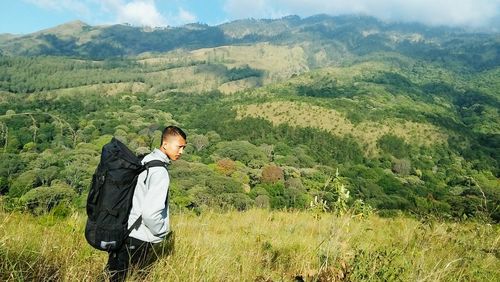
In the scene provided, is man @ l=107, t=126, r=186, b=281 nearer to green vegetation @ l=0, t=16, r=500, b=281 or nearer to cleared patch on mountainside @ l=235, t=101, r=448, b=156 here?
green vegetation @ l=0, t=16, r=500, b=281

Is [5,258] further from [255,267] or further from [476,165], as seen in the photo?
[476,165]

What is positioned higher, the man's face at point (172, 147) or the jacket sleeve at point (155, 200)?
the man's face at point (172, 147)

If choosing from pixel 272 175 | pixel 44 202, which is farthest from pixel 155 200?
pixel 272 175

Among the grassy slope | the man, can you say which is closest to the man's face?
the man

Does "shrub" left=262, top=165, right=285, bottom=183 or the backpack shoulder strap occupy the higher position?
Result: the backpack shoulder strap

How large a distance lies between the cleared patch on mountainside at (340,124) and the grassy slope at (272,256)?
115 m

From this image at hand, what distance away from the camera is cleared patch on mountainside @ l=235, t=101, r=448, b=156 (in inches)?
4793

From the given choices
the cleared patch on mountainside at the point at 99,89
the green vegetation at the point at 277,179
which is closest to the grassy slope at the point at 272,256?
the green vegetation at the point at 277,179

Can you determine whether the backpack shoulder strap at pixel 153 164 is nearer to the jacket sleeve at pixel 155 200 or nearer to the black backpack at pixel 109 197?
the jacket sleeve at pixel 155 200

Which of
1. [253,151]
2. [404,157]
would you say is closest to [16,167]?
[253,151]

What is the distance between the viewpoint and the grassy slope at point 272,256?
10.2 ft

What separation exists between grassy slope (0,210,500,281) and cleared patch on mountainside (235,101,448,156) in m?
115

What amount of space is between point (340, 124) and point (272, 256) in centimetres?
12748

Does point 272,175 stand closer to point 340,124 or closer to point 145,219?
point 340,124
